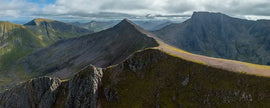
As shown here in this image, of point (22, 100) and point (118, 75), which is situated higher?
point (118, 75)

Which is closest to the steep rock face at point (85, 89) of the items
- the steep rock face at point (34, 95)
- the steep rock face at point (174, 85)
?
the steep rock face at point (174, 85)

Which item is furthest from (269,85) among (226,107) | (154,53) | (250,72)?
(154,53)

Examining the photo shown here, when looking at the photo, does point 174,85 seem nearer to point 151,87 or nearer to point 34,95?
point 151,87

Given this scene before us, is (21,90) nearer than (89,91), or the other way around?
(89,91)

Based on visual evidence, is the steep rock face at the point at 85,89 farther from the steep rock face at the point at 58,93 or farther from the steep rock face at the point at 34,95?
the steep rock face at the point at 34,95

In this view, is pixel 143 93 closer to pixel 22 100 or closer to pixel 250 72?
pixel 250 72

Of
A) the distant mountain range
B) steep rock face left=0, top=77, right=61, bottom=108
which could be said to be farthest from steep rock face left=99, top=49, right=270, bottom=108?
steep rock face left=0, top=77, right=61, bottom=108

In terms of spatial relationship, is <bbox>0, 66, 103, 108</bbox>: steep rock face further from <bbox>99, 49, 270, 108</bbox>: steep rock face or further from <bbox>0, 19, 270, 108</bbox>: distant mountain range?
<bbox>99, 49, 270, 108</bbox>: steep rock face
